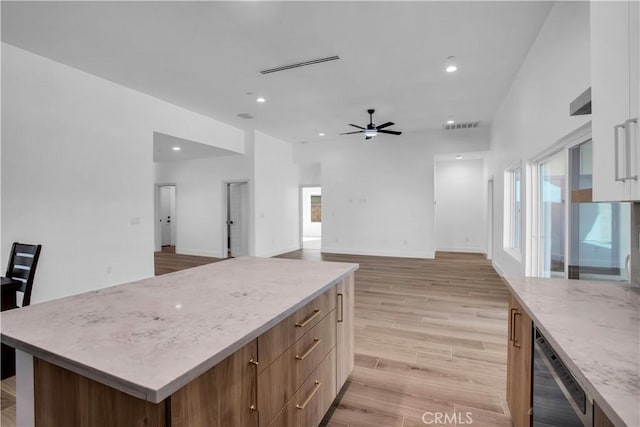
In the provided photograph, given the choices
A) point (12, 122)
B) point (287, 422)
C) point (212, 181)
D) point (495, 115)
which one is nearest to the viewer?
point (287, 422)

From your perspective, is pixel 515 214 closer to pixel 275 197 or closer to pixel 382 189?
pixel 382 189

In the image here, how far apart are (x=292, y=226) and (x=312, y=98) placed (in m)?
4.55

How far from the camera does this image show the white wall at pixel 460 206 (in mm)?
8453

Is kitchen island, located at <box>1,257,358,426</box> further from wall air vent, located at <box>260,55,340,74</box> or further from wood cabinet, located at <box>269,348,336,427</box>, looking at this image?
wall air vent, located at <box>260,55,340,74</box>

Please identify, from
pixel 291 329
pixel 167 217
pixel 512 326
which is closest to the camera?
pixel 291 329

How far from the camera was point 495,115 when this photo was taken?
6.15m

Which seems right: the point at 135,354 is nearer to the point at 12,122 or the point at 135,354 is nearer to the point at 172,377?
the point at 172,377

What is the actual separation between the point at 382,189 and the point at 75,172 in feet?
20.7

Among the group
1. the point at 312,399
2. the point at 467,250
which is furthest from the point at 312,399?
the point at 467,250

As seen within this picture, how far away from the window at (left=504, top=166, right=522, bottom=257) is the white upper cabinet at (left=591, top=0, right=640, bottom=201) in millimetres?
4201

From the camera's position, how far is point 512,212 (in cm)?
534

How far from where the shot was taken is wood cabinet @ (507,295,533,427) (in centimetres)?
137

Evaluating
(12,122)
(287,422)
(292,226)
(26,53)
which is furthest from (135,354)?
(292,226)

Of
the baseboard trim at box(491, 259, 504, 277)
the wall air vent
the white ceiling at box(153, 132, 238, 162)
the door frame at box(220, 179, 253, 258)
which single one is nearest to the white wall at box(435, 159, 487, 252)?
the baseboard trim at box(491, 259, 504, 277)
